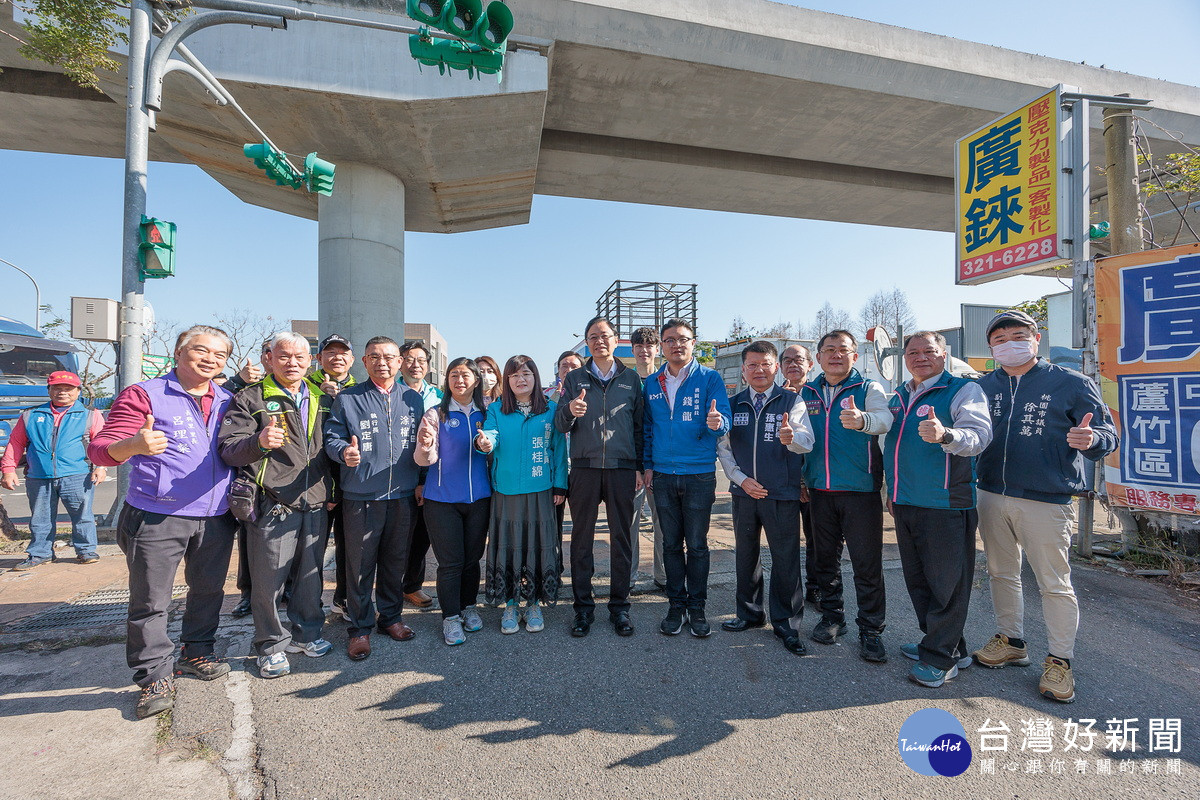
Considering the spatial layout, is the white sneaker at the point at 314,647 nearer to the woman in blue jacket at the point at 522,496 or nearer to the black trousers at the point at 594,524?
the woman in blue jacket at the point at 522,496

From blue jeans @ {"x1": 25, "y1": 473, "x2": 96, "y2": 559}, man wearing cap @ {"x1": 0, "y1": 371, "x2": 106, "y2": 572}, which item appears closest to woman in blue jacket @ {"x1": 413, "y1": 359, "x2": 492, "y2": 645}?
man wearing cap @ {"x1": 0, "y1": 371, "x2": 106, "y2": 572}

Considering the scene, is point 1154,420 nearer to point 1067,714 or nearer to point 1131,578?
point 1131,578

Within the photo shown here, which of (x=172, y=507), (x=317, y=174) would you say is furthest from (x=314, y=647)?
(x=317, y=174)

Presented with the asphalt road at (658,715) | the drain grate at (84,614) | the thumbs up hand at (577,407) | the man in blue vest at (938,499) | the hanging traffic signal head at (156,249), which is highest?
the hanging traffic signal head at (156,249)

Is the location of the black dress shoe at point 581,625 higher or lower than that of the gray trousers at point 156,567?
lower

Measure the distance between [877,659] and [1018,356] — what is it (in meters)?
2.06

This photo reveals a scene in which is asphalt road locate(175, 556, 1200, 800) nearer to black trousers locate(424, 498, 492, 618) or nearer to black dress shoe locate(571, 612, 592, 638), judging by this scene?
black dress shoe locate(571, 612, 592, 638)

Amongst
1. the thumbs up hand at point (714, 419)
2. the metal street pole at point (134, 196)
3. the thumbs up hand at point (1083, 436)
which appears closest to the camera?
the thumbs up hand at point (1083, 436)

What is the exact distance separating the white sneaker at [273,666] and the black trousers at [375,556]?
405mm

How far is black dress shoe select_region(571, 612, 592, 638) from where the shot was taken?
139 inches

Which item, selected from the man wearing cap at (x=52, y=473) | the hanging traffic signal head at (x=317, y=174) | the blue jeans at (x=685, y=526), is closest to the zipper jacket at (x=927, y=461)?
the blue jeans at (x=685, y=526)

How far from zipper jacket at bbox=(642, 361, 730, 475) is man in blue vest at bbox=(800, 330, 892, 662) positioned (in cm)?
64

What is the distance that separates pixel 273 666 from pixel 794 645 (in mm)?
3183

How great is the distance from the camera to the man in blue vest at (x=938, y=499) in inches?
114
